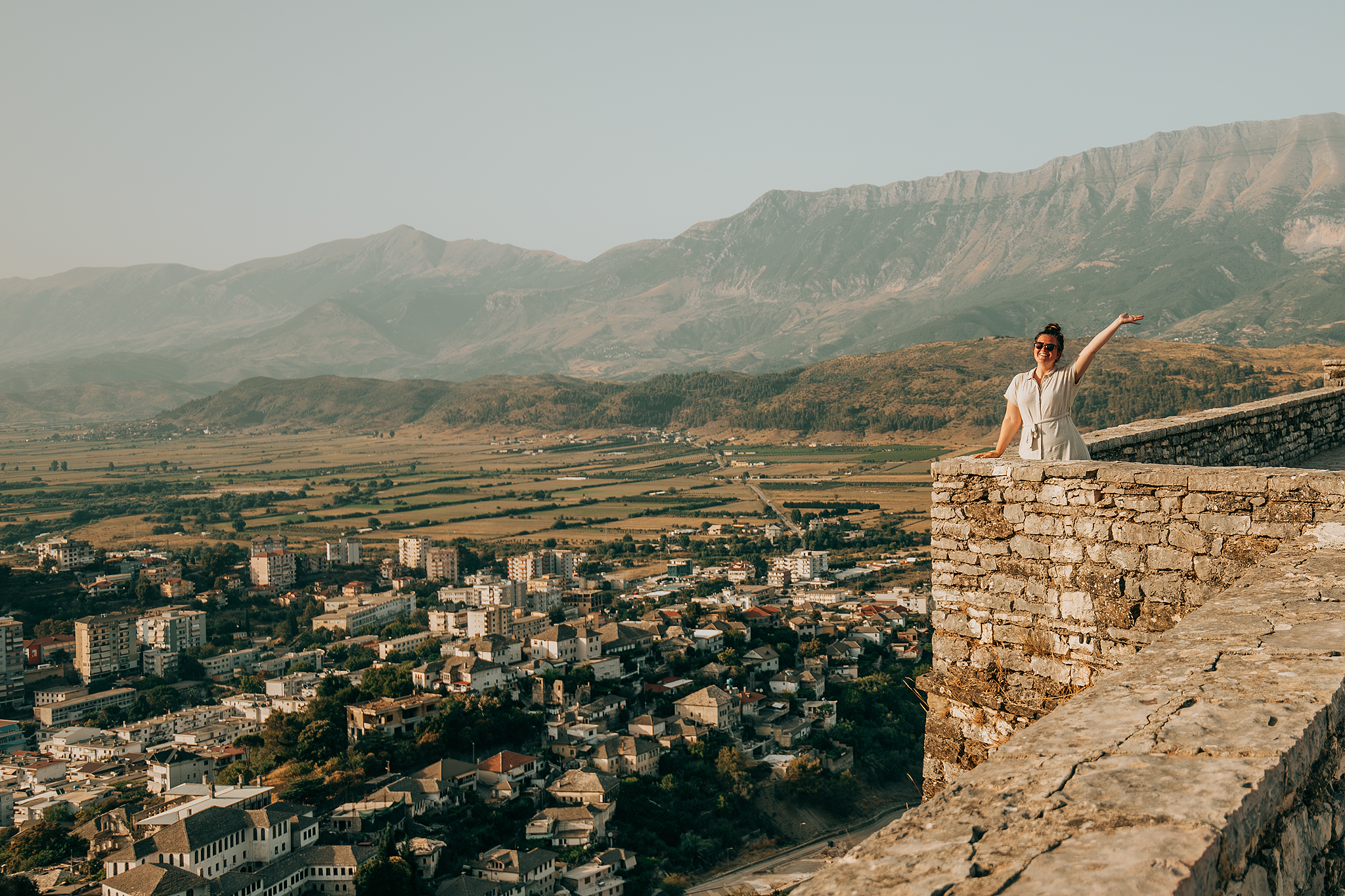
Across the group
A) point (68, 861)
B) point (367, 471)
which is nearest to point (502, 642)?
point (68, 861)

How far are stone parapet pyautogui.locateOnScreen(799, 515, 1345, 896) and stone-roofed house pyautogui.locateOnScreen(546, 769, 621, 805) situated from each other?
32.4 meters

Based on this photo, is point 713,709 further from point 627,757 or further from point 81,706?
point 81,706

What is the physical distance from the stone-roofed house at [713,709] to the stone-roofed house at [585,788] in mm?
7246

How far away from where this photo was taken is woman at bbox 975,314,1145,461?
19.7 ft

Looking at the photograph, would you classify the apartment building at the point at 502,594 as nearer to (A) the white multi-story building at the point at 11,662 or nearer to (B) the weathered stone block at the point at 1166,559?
(A) the white multi-story building at the point at 11,662

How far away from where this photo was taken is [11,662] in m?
54.8

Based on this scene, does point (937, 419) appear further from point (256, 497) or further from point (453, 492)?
point (256, 497)

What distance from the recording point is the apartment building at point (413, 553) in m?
79.8

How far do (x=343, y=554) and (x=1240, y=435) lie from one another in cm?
8003

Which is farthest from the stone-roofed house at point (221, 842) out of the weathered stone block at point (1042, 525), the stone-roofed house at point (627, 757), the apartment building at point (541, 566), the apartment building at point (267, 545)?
the apartment building at point (267, 545)

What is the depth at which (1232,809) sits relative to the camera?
2.37m

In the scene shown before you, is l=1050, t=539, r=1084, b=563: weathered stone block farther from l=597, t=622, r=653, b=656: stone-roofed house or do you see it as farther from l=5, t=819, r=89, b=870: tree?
l=597, t=622, r=653, b=656: stone-roofed house

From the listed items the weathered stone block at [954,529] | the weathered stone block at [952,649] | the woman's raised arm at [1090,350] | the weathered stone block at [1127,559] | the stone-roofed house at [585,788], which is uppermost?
the woman's raised arm at [1090,350]

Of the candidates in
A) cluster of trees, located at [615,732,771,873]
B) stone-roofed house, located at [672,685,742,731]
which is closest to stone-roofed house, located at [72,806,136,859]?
cluster of trees, located at [615,732,771,873]
